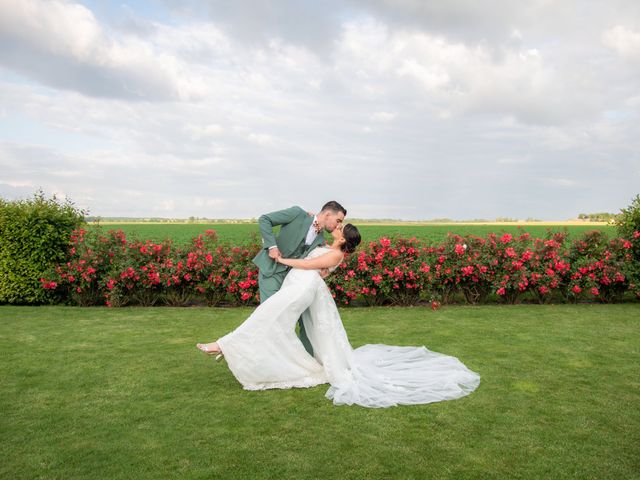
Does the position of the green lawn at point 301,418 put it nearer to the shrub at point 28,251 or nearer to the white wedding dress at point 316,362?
the white wedding dress at point 316,362

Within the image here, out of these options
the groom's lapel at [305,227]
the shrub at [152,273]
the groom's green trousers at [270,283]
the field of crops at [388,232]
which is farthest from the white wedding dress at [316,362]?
the field of crops at [388,232]

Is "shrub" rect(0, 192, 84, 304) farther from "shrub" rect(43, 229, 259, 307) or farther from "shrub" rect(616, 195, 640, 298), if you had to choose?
"shrub" rect(616, 195, 640, 298)

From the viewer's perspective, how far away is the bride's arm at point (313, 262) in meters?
6.27

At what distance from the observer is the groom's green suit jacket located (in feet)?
21.2

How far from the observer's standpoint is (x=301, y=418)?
5.11m

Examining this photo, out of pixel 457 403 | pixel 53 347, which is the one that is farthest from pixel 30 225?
pixel 457 403

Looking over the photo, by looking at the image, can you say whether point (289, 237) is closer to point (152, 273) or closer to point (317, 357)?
point (317, 357)

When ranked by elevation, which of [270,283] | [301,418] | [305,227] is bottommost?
[301,418]

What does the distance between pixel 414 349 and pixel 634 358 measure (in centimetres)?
297

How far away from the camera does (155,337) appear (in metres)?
8.77

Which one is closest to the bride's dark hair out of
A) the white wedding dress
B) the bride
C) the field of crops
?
the bride

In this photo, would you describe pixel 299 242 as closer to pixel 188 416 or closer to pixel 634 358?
pixel 188 416

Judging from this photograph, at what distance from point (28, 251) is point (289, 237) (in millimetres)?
8166

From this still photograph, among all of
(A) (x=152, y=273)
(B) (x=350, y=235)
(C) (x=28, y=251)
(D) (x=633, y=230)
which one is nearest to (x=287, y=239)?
(B) (x=350, y=235)
